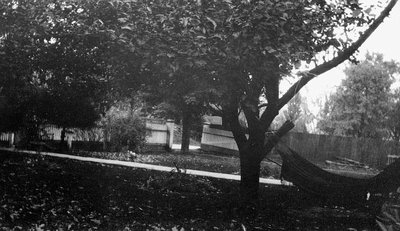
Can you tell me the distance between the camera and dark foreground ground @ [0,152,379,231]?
17.1 ft

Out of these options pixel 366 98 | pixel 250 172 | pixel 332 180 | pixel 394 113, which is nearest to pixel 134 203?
pixel 250 172

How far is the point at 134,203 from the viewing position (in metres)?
6.48

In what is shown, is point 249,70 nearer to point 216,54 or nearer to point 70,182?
point 216,54

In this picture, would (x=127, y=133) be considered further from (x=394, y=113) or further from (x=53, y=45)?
(x=394, y=113)

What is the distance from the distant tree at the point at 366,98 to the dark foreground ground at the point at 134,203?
18403 mm

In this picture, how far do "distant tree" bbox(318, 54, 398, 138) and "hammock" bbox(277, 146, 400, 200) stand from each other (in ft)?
62.6

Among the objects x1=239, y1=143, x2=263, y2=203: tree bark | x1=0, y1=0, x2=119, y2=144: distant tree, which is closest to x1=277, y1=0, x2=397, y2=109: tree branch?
x1=239, y1=143, x2=263, y2=203: tree bark

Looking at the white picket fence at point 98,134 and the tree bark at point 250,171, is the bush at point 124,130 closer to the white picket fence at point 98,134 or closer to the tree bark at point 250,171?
the white picket fence at point 98,134

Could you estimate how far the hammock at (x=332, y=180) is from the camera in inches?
308

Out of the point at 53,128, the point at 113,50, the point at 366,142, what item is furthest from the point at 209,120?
the point at 113,50

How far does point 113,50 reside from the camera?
617 centimetres

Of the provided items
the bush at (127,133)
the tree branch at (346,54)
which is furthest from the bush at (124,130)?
the tree branch at (346,54)

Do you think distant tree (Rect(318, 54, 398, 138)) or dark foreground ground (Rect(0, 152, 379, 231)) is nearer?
dark foreground ground (Rect(0, 152, 379, 231))

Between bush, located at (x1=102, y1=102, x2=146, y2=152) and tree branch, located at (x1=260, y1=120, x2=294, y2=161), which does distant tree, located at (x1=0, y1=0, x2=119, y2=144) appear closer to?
tree branch, located at (x1=260, y1=120, x2=294, y2=161)
